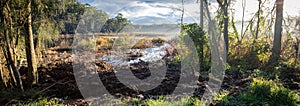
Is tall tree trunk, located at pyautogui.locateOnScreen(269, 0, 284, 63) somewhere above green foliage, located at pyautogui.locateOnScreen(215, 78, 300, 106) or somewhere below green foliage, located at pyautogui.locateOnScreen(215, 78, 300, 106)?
above

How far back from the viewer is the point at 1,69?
354cm

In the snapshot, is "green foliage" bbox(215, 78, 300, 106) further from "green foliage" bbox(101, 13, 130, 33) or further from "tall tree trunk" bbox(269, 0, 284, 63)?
"green foliage" bbox(101, 13, 130, 33)

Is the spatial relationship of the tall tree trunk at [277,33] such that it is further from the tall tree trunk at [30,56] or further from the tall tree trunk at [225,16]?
the tall tree trunk at [30,56]

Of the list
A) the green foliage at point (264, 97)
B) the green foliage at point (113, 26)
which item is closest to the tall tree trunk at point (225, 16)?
the green foliage at point (264, 97)

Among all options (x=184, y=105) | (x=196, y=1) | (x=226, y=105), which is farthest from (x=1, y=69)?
(x=196, y=1)

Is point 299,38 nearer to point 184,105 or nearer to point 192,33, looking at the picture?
point 192,33

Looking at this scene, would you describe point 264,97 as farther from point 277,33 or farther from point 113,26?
point 113,26

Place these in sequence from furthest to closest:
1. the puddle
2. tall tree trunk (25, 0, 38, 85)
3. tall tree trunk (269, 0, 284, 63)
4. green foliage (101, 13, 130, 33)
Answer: green foliage (101, 13, 130, 33)
the puddle
tall tree trunk (269, 0, 284, 63)
tall tree trunk (25, 0, 38, 85)

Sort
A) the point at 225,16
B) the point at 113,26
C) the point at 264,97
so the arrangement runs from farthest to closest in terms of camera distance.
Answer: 1. the point at 113,26
2. the point at 225,16
3. the point at 264,97

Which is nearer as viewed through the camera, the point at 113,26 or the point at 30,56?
the point at 30,56

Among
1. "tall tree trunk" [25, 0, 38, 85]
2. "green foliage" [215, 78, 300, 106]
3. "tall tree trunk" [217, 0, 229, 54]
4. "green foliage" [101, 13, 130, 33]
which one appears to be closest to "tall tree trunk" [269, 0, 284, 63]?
"tall tree trunk" [217, 0, 229, 54]

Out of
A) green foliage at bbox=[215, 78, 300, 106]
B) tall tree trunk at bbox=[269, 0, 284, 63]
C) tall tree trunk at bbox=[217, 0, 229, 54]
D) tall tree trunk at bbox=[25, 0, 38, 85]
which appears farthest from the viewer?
tall tree trunk at bbox=[269, 0, 284, 63]

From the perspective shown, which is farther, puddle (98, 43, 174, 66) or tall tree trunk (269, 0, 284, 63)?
puddle (98, 43, 174, 66)

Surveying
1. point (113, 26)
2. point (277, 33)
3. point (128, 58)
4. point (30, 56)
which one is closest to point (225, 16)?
point (277, 33)
